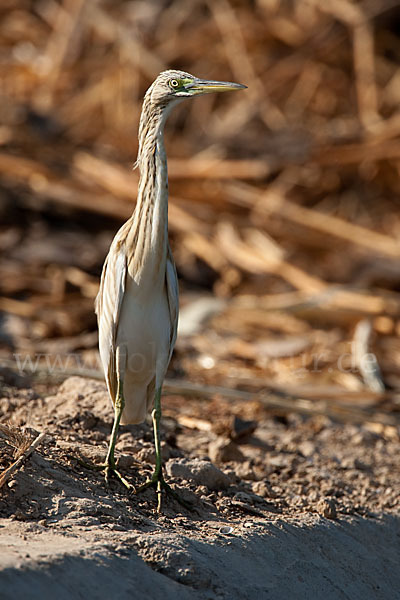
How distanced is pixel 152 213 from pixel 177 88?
601 mm

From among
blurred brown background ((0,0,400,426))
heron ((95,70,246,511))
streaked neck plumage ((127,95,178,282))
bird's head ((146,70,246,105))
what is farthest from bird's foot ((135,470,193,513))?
blurred brown background ((0,0,400,426))

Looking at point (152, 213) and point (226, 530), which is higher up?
point (152, 213)

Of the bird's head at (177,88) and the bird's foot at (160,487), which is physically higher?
the bird's head at (177,88)

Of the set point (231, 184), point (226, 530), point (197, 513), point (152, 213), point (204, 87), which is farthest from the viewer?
point (231, 184)

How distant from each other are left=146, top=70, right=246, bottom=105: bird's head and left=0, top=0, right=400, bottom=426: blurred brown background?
2130 mm

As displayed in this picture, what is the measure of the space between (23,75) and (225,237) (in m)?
3.55

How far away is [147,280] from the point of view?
3570 mm

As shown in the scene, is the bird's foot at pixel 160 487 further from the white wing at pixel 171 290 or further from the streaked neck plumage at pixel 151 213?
the streaked neck plumage at pixel 151 213

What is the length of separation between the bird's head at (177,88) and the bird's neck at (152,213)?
0.10 metres

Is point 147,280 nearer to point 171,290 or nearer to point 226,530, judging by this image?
point 171,290

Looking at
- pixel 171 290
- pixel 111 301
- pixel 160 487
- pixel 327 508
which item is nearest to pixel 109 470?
pixel 160 487

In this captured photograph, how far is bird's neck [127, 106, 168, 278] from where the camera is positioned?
3.54 m

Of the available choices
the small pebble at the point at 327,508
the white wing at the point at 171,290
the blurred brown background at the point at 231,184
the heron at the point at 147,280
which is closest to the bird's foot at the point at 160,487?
the heron at the point at 147,280

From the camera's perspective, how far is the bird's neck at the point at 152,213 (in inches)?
139
